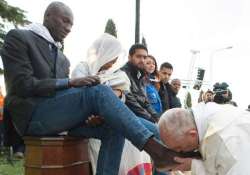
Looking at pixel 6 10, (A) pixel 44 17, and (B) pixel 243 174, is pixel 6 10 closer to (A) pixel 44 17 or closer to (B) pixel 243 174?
(A) pixel 44 17

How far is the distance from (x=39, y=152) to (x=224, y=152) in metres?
1.69

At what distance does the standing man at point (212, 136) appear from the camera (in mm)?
2805

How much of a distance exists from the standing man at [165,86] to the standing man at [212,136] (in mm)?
3924

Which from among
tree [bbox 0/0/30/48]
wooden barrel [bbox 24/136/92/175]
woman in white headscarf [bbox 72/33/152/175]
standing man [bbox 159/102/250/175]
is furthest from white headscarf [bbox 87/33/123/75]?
tree [bbox 0/0/30/48]

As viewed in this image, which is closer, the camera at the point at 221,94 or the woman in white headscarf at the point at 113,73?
the woman in white headscarf at the point at 113,73

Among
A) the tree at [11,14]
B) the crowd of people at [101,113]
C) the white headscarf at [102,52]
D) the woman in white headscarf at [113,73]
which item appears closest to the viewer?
the crowd of people at [101,113]

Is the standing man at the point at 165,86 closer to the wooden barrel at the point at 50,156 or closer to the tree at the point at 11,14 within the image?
the wooden barrel at the point at 50,156

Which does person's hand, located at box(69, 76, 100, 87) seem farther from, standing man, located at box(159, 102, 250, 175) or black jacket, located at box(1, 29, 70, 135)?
standing man, located at box(159, 102, 250, 175)

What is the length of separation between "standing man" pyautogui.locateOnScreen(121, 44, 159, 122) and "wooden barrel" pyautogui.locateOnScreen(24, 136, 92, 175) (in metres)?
1.12

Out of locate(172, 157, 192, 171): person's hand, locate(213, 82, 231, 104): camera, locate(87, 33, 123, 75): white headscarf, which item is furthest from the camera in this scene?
locate(213, 82, 231, 104): camera

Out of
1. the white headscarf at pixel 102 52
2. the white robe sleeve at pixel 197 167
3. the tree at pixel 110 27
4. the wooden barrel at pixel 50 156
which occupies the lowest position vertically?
the wooden barrel at pixel 50 156

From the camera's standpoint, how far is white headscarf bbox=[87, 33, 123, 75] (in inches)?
194

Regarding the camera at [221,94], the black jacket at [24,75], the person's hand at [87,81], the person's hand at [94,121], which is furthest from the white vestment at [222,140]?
the camera at [221,94]

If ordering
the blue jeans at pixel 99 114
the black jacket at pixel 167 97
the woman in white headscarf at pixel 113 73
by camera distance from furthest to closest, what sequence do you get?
the black jacket at pixel 167 97, the woman in white headscarf at pixel 113 73, the blue jeans at pixel 99 114
